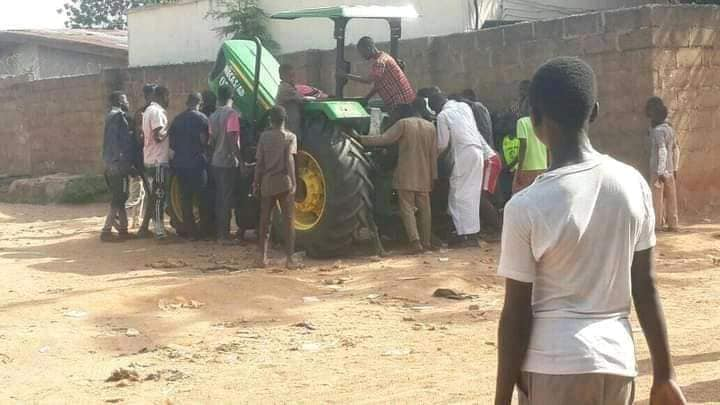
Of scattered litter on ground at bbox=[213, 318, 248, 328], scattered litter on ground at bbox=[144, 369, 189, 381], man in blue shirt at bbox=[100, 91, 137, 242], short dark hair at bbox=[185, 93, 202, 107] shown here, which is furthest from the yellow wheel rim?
scattered litter on ground at bbox=[144, 369, 189, 381]

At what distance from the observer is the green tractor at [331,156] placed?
10250mm

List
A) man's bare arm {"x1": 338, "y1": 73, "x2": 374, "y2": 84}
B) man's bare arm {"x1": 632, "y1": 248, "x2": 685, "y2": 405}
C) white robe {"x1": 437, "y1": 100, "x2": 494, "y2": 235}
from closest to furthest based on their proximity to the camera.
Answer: man's bare arm {"x1": 632, "y1": 248, "x2": 685, "y2": 405}
man's bare arm {"x1": 338, "y1": 73, "x2": 374, "y2": 84}
white robe {"x1": 437, "y1": 100, "x2": 494, "y2": 235}

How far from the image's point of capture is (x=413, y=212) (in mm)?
10633

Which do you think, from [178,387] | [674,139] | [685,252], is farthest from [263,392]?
[674,139]

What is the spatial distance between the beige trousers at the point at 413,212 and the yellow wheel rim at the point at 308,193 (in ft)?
2.64

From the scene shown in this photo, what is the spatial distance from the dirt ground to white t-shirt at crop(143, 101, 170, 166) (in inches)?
44.8

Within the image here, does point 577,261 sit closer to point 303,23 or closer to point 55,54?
point 303,23

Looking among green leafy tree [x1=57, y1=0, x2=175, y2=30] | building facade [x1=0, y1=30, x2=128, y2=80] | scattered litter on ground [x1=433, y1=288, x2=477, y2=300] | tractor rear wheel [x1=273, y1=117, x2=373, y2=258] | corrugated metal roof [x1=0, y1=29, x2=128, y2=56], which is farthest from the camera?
green leafy tree [x1=57, y1=0, x2=175, y2=30]

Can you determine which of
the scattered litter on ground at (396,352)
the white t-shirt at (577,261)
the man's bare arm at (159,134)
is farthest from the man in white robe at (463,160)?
the white t-shirt at (577,261)

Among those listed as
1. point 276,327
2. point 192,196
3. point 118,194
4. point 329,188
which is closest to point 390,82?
point 329,188

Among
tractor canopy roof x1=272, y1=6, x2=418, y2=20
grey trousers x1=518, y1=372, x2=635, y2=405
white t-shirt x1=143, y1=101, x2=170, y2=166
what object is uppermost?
tractor canopy roof x1=272, y1=6, x2=418, y2=20

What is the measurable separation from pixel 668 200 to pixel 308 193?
3.85 meters

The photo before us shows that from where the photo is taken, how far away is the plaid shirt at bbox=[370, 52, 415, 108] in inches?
410

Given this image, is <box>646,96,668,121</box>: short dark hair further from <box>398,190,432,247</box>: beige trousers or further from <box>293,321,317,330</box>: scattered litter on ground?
<box>293,321,317,330</box>: scattered litter on ground
